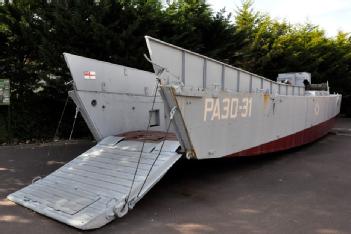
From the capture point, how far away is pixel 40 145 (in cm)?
933

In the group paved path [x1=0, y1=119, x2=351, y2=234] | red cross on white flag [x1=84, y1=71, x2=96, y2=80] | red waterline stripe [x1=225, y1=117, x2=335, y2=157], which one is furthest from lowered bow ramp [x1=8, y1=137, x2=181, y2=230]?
red waterline stripe [x1=225, y1=117, x2=335, y2=157]

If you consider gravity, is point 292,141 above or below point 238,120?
below

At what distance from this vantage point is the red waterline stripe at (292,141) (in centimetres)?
681

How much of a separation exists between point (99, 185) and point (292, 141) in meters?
5.55

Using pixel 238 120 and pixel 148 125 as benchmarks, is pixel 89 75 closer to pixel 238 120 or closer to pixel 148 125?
pixel 148 125

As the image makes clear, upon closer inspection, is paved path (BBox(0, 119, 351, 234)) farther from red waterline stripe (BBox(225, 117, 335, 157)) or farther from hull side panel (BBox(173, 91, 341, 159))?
hull side panel (BBox(173, 91, 341, 159))

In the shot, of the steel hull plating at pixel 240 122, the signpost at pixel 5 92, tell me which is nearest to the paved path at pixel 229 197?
the steel hull plating at pixel 240 122

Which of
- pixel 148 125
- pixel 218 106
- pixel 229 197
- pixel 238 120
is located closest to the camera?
pixel 229 197

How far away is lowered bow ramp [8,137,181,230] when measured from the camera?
13.6ft

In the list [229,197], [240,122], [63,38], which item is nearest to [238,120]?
[240,122]

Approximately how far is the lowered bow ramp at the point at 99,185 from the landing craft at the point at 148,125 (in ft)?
0.04

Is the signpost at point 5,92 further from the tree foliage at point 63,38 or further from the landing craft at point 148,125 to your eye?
the landing craft at point 148,125

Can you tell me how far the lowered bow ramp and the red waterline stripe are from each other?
1616 mm

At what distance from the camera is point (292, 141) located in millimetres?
8648
